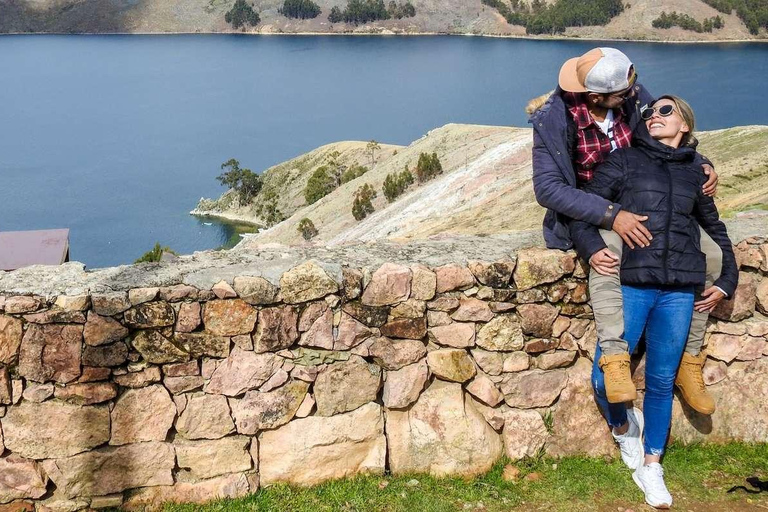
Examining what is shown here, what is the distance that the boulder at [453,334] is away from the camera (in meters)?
5.19

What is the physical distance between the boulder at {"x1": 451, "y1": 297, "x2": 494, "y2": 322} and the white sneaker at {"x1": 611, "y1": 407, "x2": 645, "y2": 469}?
4.38 feet

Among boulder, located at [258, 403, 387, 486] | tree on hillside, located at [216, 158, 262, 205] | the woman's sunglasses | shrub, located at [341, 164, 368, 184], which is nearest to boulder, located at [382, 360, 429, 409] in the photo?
boulder, located at [258, 403, 387, 486]

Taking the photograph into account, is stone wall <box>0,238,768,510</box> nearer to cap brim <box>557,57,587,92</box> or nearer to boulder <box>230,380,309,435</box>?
boulder <box>230,380,309,435</box>

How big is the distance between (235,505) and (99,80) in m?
127

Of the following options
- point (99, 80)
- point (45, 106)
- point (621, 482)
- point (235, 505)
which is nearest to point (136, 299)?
point (235, 505)

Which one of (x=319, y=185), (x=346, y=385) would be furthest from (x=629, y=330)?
(x=319, y=185)

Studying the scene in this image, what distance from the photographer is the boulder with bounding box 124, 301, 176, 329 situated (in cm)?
468

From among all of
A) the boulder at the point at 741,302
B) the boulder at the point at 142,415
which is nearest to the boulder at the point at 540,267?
the boulder at the point at 741,302

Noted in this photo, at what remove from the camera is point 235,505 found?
5.05 meters

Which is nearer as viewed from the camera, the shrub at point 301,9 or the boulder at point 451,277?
the boulder at point 451,277

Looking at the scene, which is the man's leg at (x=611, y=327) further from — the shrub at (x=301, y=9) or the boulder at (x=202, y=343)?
the shrub at (x=301, y=9)

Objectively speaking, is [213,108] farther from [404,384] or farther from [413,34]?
[404,384]

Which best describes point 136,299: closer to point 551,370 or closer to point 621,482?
point 551,370

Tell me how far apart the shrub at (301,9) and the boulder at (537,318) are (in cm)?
18651
